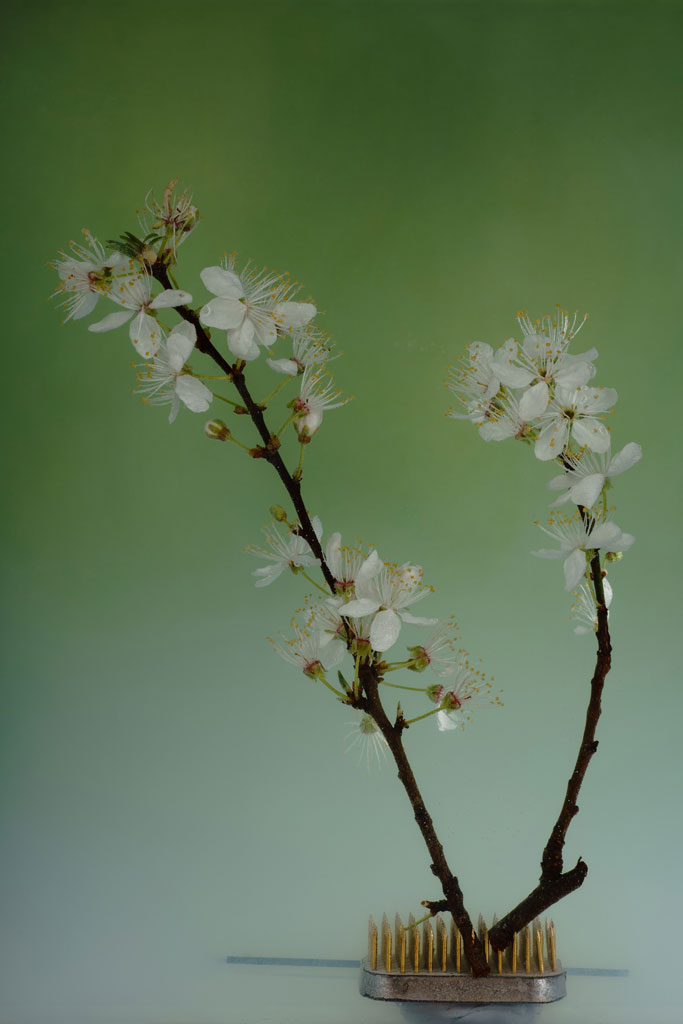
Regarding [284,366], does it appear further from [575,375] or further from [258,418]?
[575,375]

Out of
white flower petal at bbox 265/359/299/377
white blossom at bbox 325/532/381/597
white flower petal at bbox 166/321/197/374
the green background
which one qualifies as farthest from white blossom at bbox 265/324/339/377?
the green background

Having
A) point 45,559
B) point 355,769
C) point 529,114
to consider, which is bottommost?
point 355,769

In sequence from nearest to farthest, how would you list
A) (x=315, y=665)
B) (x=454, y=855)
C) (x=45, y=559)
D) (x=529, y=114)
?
(x=315, y=665)
(x=454, y=855)
(x=45, y=559)
(x=529, y=114)

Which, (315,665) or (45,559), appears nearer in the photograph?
(315,665)

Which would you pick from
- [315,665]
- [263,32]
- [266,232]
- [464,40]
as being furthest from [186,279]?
[315,665]

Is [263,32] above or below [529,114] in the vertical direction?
above

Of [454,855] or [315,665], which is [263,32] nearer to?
[315,665]

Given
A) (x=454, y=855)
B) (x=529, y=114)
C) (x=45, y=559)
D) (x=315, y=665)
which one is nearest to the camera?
(x=315, y=665)
